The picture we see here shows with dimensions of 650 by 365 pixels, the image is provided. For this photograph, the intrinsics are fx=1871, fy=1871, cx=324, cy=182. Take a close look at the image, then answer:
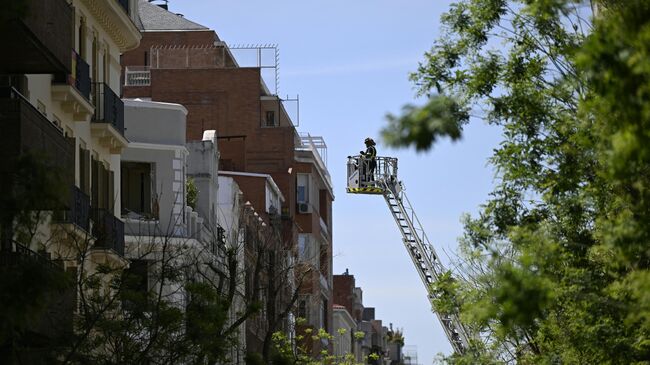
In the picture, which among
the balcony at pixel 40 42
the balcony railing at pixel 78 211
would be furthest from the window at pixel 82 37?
the balcony at pixel 40 42

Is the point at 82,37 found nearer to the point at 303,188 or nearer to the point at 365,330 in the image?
the point at 303,188

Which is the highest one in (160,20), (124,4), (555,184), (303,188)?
(160,20)

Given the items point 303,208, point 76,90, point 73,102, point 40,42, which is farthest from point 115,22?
point 303,208

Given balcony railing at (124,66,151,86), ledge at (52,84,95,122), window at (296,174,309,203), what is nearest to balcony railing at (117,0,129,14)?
ledge at (52,84,95,122)

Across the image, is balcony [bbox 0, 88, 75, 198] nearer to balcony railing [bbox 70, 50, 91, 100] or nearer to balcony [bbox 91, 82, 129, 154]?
balcony railing [bbox 70, 50, 91, 100]

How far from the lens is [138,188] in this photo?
55562 mm

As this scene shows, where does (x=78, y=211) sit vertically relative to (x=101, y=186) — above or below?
below

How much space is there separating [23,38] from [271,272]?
32996mm

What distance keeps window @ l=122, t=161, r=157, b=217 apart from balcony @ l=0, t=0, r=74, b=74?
1969 cm

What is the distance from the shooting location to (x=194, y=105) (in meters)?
86.5

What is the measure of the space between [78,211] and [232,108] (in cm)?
4759

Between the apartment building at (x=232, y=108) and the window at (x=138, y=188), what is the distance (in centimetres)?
2464

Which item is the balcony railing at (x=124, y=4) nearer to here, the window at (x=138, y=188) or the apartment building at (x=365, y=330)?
the window at (x=138, y=188)

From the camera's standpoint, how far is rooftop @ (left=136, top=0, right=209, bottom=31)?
3578 inches
